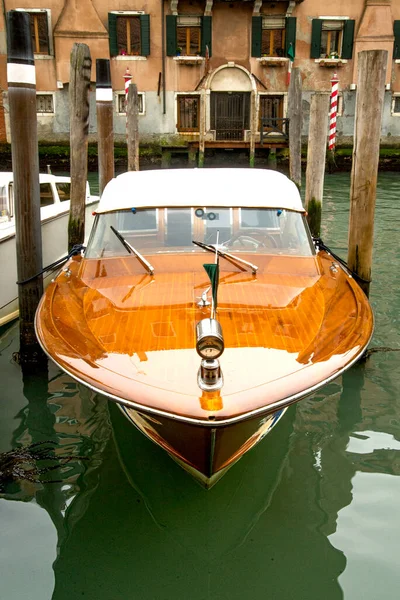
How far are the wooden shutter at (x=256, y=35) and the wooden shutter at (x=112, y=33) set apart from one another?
4268mm

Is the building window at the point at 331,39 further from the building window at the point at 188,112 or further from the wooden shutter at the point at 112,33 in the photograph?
the wooden shutter at the point at 112,33

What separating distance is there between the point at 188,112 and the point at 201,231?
16.9 meters

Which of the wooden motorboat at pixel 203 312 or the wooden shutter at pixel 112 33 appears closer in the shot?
the wooden motorboat at pixel 203 312

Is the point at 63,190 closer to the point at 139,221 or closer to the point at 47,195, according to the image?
the point at 47,195

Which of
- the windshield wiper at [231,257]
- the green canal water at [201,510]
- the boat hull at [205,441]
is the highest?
the windshield wiper at [231,257]

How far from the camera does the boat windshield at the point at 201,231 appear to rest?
412cm

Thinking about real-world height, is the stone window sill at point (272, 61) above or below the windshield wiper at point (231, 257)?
above

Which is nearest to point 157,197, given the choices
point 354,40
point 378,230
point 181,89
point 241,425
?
point 241,425

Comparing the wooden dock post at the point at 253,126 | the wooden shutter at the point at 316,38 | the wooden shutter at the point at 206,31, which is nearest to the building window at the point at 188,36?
the wooden shutter at the point at 206,31

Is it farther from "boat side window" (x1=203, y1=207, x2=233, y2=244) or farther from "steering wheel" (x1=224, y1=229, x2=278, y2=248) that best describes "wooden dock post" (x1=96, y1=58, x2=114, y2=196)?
"steering wheel" (x1=224, y1=229, x2=278, y2=248)

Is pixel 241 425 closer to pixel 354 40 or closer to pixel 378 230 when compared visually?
pixel 378 230

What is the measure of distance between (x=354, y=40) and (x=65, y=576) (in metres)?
20.1

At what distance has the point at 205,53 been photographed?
1933cm

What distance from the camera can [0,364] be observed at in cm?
492
